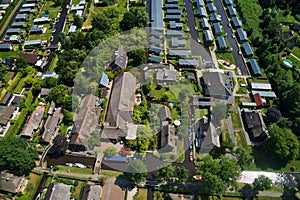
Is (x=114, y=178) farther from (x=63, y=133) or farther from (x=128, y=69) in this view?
(x=128, y=69)

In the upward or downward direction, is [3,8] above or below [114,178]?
above

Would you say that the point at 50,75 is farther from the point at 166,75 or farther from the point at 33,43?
the point at 166,75

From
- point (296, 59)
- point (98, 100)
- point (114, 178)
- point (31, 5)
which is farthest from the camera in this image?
point (31, 5)

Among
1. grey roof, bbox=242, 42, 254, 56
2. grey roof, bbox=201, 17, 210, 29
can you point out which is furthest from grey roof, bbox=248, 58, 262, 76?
grey roof, bbox=201, 17, 210, 29

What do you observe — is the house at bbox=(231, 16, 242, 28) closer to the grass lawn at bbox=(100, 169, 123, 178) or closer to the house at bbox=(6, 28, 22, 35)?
the grass lawn at bbox=(100, 169, 123, 178)

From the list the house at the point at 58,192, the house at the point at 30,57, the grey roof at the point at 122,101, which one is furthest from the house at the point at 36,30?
the house at the point at 58,192

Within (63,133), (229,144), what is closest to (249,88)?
(229,144)
